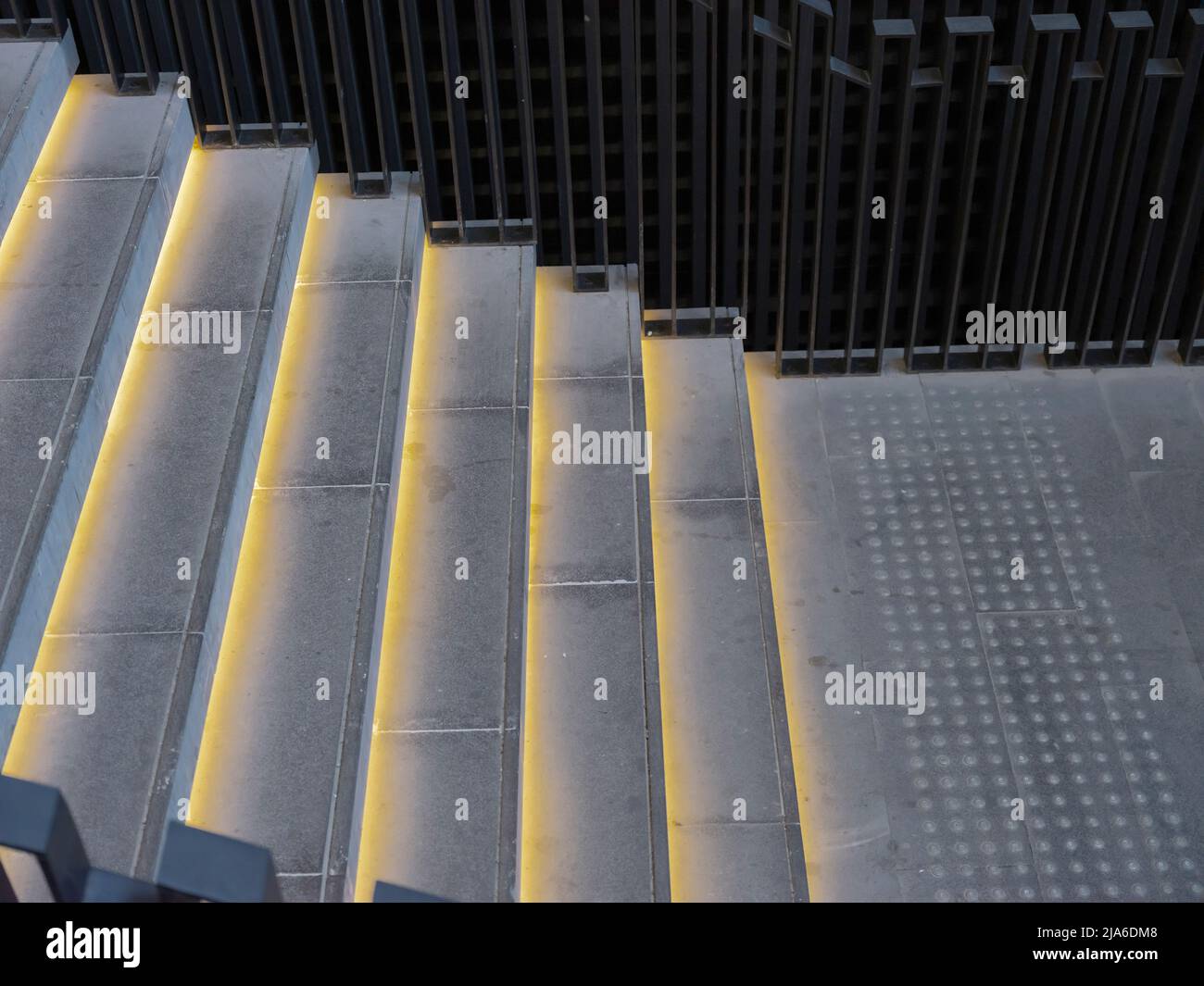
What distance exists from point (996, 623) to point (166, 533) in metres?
2.29

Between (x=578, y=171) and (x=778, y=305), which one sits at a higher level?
(x=578, y=171)

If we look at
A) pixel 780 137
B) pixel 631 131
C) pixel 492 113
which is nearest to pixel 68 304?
pixel 492 113

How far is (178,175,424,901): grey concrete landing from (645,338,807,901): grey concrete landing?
33.6 inches

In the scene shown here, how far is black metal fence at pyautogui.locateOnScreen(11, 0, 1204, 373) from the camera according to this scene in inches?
163

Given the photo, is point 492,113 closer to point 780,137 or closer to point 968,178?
point 780,137

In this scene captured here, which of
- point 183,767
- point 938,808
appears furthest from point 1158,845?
point 183,767

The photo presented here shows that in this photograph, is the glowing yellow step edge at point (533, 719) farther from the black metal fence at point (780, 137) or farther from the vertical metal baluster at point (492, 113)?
the black metal fence at point (780, 137)

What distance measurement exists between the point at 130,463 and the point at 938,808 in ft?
7.15

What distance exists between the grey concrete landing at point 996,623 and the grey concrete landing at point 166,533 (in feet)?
5.28

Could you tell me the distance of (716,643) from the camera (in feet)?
12.2

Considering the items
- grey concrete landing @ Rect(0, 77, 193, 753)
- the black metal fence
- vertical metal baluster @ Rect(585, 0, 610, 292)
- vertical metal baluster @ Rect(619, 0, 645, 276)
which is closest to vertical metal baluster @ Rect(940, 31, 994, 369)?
the black metal fence

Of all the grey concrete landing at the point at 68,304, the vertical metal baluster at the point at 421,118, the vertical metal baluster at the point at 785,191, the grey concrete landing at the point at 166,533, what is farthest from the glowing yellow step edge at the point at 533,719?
the grey concrete landing at the point at 68,304

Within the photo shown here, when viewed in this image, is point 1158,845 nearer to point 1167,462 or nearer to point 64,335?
point 1167,462
